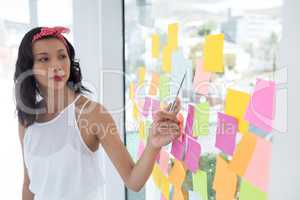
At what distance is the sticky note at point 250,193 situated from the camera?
65cm

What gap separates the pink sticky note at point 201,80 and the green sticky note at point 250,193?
0.27 meters

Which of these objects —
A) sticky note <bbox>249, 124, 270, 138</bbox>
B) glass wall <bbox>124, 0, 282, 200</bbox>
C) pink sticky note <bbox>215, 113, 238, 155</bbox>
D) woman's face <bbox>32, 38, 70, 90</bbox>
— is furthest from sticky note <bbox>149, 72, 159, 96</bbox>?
sticky note <bbox>249, 124, 270, 138</bbox>

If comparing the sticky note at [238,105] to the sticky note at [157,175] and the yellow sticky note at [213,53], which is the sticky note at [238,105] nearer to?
the yellow sticky note at [213,53]

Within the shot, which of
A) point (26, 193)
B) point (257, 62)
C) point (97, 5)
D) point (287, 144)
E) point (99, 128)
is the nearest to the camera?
point (287, 144)

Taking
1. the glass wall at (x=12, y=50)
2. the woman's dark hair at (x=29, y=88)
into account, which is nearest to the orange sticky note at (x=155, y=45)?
the woman's dark hair at (x=29, y=88)

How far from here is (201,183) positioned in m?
0.92

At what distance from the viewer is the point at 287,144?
1.89 feet

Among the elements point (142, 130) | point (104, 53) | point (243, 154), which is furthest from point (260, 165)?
point (104, 53)

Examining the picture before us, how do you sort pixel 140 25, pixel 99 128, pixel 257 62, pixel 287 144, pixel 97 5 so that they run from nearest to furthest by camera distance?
pixel 287 144
pixel 257 62
pixel 99 128
pixel 140 25
pixel 97 5

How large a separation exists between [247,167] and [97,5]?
4.24ft

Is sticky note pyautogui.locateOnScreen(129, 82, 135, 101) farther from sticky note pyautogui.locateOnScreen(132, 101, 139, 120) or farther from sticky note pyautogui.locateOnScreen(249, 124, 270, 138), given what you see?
sticky note pyautogui.locateOnScreen(249, 124, 270, 138)

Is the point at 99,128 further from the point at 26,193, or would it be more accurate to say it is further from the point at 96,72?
the point at 96,72

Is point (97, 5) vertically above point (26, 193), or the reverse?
point (97, 5)

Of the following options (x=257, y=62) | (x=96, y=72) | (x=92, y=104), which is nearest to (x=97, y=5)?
(x=96, y=72)
